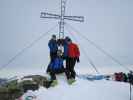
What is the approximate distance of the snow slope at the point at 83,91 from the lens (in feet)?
28.5

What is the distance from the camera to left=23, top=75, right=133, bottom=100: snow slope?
342 inches

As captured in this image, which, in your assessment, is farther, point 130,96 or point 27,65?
point 27,65

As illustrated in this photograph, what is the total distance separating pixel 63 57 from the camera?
10.2 metres

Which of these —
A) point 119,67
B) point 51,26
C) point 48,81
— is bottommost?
point 119,67

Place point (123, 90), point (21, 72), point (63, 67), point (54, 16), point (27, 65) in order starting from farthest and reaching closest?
point (27, 65) < point (21, 72) < point (54, 16) < point (63, 67) < point (123, 90)

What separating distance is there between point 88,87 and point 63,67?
1433mm

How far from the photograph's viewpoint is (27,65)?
52.7 ft

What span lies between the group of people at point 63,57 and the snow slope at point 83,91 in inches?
12.2

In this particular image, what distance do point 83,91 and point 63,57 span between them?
5.33 ft

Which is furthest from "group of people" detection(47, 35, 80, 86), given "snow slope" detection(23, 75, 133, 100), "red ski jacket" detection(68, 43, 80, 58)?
"snow slope" detection(23, 75, 133, 100)

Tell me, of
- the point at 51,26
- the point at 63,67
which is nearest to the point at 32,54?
the point at 51,26

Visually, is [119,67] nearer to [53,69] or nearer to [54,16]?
[54,16]

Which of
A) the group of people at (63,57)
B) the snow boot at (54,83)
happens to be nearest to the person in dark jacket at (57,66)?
the group of people at (63,57)

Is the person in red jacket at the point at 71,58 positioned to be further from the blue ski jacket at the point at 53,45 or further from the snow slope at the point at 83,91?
the blue ski jacket at the point at 53,45
